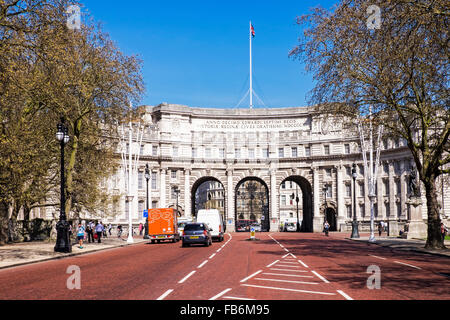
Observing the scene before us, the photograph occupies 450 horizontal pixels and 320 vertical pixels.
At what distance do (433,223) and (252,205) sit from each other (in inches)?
4076

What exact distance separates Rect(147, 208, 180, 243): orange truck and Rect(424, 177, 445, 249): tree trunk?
70.5ft

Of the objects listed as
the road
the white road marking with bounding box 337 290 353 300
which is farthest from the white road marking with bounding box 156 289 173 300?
the white road marking with bounding box 337 290 353 300

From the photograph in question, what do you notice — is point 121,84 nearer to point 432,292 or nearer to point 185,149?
point 432,292

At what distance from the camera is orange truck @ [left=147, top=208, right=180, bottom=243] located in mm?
43375

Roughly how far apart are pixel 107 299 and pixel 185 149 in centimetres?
6740

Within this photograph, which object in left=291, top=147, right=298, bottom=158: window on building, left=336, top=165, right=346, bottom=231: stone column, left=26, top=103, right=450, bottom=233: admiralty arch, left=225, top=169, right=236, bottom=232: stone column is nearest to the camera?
left=336, top=165, right=346, bottom=231: stone column

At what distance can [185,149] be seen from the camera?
7825cm

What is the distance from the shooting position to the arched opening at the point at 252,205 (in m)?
107

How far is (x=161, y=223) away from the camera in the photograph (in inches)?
1729

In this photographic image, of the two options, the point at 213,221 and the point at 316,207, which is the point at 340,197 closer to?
the point at 316,207

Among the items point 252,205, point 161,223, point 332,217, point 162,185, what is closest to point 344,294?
point 161,223

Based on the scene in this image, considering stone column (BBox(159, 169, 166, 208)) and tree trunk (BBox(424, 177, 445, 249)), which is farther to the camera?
stone column (BBox(159, 169, 166, 208))

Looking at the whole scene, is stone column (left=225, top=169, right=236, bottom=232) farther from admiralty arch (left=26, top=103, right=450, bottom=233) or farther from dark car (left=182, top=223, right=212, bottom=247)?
dark car (left=182, top=223, right=212, bottom=247)
